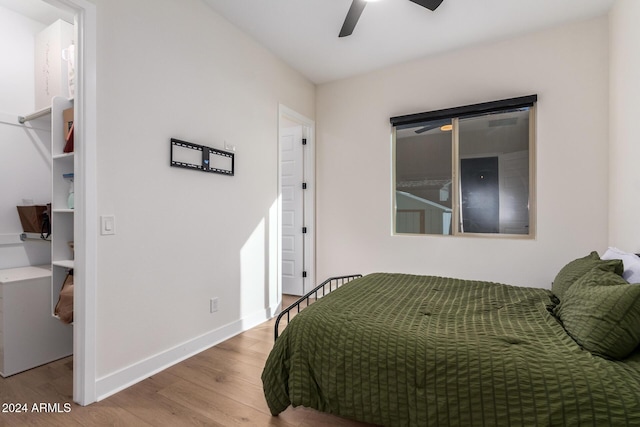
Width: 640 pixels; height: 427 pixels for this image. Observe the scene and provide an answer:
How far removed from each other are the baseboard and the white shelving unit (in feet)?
2.15

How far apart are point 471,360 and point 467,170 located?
2.60 meters

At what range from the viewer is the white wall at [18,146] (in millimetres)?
2662

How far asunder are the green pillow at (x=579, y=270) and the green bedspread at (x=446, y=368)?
13cm

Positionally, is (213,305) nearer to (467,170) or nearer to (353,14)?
(353,14)

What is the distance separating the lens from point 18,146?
2.74 m

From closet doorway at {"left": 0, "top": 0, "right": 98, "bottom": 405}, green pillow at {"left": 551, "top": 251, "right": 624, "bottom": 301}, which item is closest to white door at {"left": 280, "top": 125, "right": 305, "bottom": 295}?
closet doorway at {"left": 0, "top": 0, "right": 98, "bottom": 405}

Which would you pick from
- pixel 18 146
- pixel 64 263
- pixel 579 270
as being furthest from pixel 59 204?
pixel 579 270

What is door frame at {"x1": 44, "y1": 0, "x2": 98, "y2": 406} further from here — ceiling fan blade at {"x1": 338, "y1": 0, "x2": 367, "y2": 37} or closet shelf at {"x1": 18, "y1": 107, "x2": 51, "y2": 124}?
ceiling fan blade at {"x1": 338, "y1": 0, "x2": 367, "y2": 37}

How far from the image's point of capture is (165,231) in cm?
240

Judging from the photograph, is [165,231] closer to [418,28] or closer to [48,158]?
[48,158]

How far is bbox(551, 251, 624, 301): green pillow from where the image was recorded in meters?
1.76

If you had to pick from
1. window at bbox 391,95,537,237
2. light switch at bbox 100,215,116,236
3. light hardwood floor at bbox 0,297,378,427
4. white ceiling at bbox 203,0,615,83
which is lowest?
light hardwood floor at bbox 0,297,378,427

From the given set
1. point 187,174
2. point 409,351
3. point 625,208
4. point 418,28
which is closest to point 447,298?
point 409,351

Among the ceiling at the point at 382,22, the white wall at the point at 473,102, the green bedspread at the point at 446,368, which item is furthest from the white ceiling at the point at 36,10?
the green bedspread at the point at 446,368
